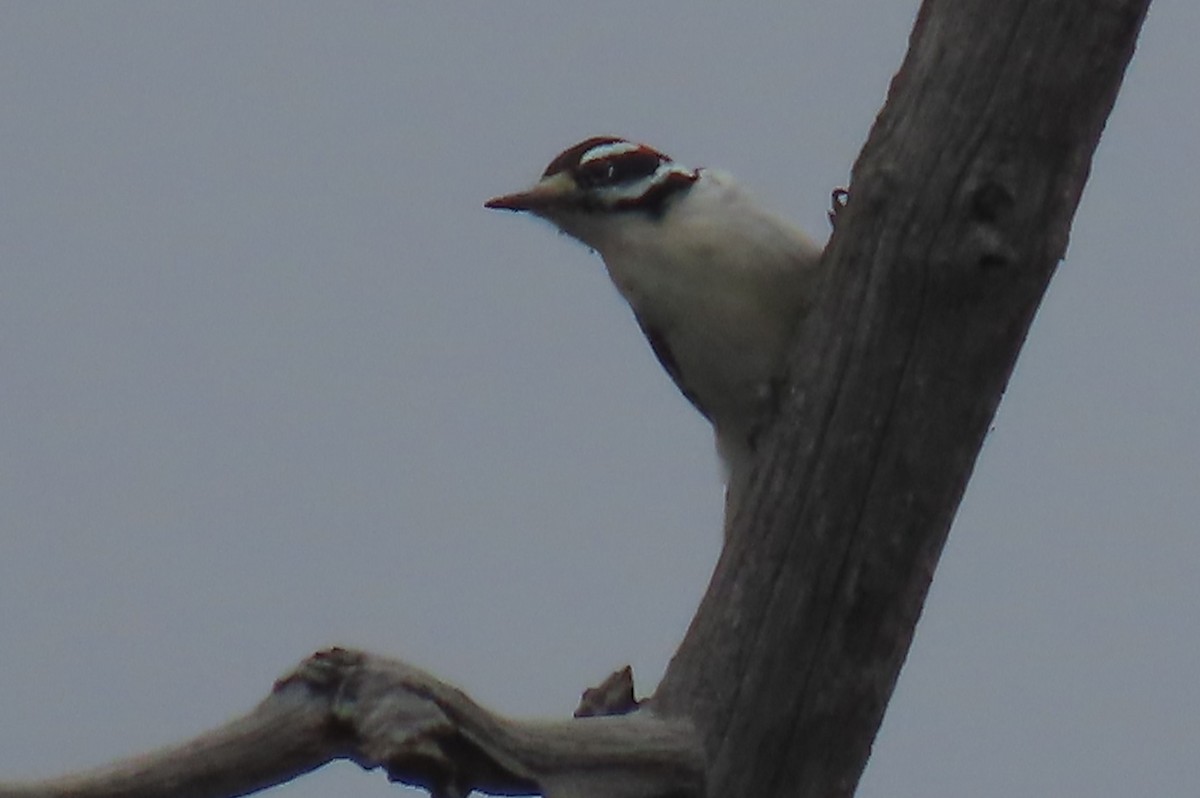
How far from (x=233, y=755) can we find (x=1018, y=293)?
1.38 m

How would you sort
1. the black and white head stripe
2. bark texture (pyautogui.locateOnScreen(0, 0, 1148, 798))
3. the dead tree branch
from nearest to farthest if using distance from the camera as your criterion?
the dead tree branch
bark texture (pyautogui.locateOnScreen(0, 0, 1148, 798))
the black and white head stripe

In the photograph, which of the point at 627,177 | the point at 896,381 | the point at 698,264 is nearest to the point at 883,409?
the point at 896,381

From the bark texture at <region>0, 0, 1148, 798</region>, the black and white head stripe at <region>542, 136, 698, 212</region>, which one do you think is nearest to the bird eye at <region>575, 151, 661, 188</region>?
the black and white head stripe at <region>542, 136, 698, 212</region>

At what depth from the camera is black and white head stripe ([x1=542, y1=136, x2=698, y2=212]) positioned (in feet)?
13.8

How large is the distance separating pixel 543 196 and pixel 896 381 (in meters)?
0.98

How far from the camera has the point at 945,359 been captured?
11.7ft

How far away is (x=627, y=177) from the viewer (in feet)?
14.0

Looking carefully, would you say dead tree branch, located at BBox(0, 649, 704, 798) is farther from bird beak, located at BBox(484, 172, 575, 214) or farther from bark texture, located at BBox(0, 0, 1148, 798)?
bird beak, located at BBox(484, 172, 575, 214)

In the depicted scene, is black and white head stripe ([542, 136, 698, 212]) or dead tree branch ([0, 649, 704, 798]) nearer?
dead tree branch ([0, 649, 704, 798])

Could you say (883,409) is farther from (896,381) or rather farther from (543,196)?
(543,196)

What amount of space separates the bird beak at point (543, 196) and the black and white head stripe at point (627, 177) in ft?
0.07

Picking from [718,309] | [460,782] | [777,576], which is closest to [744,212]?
[718,309]

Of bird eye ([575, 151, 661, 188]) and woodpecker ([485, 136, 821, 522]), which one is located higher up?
bird eye ([575, 151, 661, 188])

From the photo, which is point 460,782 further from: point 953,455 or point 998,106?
point 998,106
